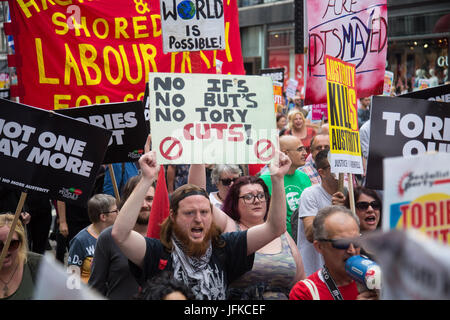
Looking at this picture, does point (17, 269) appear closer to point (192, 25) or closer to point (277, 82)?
point (192, 25)

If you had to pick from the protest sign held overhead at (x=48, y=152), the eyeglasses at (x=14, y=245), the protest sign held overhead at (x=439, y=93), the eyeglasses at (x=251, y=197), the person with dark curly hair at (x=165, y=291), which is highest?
the protest sign held overhead at (x=439, y=93)

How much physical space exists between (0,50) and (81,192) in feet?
147

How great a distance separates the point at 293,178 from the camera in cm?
627

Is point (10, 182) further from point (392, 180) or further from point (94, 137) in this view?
point (392, 180)

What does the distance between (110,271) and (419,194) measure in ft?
7.55

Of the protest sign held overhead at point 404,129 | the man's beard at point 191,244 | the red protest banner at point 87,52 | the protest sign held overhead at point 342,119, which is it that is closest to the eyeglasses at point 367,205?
the protest sign held overhead at point 404,129

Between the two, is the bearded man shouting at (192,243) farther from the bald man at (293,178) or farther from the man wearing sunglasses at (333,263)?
the bald man at (293,178)

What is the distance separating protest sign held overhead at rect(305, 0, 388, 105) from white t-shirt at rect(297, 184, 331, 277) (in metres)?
1.54

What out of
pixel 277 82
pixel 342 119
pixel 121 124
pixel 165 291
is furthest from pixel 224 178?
pixel 277 82

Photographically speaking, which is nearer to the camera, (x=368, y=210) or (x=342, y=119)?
(x=368, y=210)

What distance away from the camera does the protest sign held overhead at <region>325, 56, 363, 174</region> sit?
4.87 meters

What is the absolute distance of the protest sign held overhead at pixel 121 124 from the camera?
5548 millimetres

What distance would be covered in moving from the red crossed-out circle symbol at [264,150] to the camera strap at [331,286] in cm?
95

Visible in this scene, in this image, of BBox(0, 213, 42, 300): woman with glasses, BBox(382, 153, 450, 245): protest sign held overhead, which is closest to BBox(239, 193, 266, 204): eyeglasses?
BBox(0, 213, 42, 300): woman with glasses
